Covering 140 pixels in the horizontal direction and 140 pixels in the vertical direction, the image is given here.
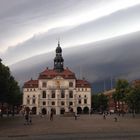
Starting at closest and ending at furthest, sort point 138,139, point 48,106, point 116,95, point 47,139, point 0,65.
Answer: point 138,139 < point 47,139 < point 0,65 < point 116,95 < point 48,106

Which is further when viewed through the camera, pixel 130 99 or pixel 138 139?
pixel 130 99

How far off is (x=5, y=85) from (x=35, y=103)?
116 m

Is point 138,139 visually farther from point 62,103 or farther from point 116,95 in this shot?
point 62,103

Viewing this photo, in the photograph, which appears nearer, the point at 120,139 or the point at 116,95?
the point at 120,139

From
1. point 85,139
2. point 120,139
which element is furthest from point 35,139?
point 120,139

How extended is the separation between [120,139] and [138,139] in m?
1.14

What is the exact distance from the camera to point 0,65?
80688 millimetres

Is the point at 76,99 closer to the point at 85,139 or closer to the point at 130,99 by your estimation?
the point at 130,99

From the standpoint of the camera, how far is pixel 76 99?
199625 millimetres

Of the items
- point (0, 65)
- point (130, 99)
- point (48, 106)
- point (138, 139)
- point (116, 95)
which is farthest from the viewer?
point (48, 106)

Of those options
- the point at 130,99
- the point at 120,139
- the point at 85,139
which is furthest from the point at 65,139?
the point at 130,99

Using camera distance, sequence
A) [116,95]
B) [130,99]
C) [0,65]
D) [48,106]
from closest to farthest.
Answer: [0,65]
[130,99]
[116,95]
[48,106]

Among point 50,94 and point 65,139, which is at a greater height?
point 50,94

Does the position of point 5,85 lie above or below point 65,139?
above
